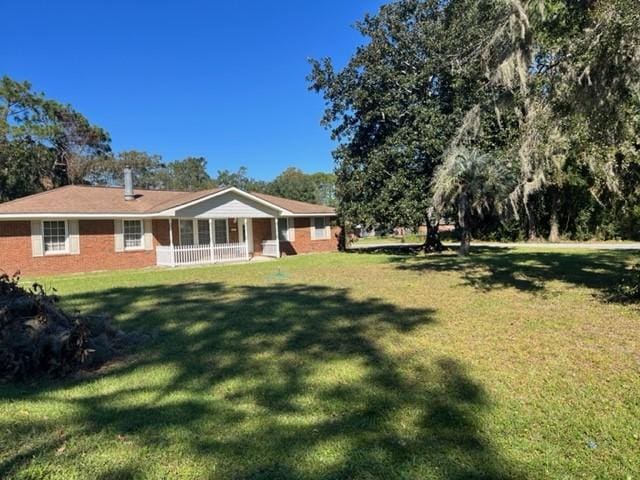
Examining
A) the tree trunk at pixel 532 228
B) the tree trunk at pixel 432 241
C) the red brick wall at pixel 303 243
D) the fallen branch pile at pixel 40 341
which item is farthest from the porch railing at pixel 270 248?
the tree trunk at pixel 532 228

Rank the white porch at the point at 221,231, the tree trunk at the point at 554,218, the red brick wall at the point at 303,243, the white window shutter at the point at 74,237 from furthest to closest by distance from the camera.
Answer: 1. the tree trunk at the point at 554,218
2. the red brick wall at the point at 303,243
3. the white porch at the point at 221,231
4. the white window shutter at the point at 74,237

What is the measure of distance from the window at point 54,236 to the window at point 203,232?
5628 mm

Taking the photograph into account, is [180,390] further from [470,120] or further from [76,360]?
[470,120]

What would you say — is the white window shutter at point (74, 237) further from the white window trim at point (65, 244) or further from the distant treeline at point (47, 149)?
the distant treeline at point (47, 149)

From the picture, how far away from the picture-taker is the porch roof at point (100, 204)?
15.2 metres

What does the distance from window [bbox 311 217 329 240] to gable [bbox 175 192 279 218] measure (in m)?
3.37

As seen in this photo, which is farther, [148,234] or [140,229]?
[148,234]

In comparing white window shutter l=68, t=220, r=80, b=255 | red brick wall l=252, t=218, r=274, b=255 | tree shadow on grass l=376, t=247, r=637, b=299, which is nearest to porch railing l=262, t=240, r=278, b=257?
red brick wall l=252, t=218, r=274, b=255

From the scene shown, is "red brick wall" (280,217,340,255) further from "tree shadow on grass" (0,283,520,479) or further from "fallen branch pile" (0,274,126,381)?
"fallen branch pile" (0,274,126,381)

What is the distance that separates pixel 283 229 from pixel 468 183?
31.6ft

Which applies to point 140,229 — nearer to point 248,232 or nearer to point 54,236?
point 54,236

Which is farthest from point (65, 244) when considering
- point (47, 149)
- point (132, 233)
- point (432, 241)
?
point (47, 149)

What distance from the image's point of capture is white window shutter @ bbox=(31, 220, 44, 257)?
15180 millimetres

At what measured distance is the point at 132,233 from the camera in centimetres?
1781
